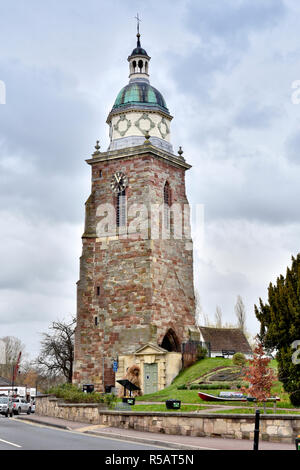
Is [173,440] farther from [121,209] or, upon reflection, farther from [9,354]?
[9,354]

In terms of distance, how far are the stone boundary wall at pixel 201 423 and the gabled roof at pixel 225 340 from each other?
3447 cm

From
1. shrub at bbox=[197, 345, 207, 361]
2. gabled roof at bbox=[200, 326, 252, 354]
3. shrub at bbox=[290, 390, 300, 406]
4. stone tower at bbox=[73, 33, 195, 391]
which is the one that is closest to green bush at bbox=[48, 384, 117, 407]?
stone tower at bbox=[73, 33, 195, 391]

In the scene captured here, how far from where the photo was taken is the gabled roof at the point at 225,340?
63531 mm

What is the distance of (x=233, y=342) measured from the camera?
64938 millimetres

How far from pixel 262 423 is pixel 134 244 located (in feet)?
89.9

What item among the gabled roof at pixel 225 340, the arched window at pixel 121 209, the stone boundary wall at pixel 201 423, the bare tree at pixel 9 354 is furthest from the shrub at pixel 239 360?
the bare tree at pixel 9 354

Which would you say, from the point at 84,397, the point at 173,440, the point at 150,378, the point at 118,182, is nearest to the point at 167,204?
the point at 118,182

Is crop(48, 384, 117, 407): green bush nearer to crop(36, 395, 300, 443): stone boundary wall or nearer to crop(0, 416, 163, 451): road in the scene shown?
crop(36, 395, 300, 443): stone boundary wall

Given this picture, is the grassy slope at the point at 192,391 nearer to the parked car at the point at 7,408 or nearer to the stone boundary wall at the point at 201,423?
the stone boundary wall at the point at 201,423

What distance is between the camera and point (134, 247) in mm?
47250

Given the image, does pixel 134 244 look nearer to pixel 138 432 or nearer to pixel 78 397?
pixel 78 397

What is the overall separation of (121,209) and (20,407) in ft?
53.0
